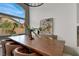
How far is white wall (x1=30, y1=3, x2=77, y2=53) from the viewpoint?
2643 mm

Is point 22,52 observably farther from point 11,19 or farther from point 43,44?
point 11,19

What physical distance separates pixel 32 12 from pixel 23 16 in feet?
0.45

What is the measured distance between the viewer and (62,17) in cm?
266

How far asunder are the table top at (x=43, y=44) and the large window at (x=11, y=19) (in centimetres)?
10

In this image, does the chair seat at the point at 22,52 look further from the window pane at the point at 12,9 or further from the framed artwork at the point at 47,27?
the window pane at the point at 12,9

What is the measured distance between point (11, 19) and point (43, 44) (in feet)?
1.78

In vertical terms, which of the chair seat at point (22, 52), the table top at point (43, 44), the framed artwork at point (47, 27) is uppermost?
the framed artwork at point (47, 27)

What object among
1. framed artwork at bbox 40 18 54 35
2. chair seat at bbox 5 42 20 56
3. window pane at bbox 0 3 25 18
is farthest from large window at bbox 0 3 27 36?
framed artwork at bbox 40 18 54 35

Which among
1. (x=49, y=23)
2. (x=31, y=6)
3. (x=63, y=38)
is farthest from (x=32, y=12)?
(x=63, y=38)

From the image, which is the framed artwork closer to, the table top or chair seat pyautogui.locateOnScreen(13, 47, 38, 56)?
the table top

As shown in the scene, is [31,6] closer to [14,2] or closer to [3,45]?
[14,2]

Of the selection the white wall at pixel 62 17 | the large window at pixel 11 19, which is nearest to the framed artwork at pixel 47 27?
the white wall at pixel 62 17

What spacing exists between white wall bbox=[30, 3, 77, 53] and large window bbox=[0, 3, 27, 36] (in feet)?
0.56

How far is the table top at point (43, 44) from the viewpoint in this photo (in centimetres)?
257
